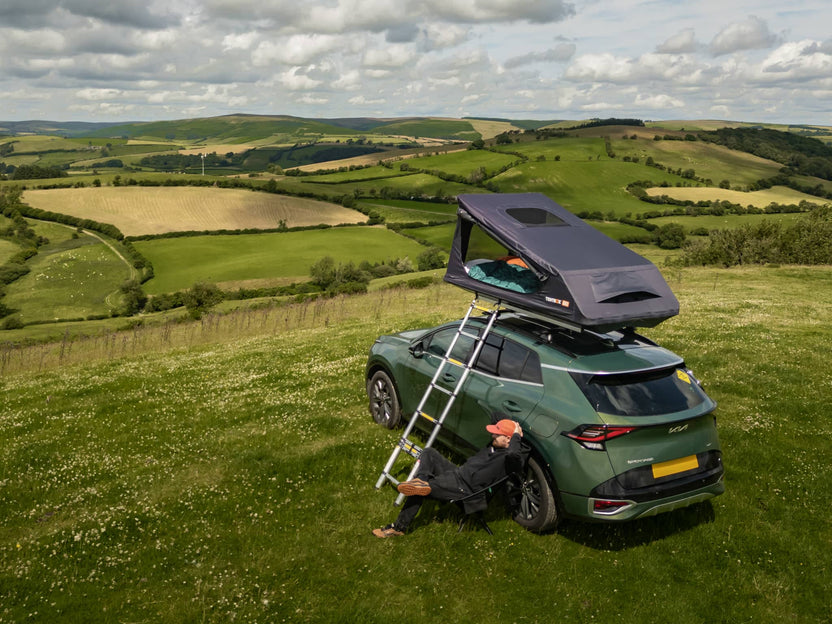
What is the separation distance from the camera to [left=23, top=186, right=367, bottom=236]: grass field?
106 meters

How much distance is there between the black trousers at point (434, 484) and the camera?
24.7 feet

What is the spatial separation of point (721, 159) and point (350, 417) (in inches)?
6920

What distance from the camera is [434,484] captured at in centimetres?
754

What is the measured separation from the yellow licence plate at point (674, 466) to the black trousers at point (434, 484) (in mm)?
2521

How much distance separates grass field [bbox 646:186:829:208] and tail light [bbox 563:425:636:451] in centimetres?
12599

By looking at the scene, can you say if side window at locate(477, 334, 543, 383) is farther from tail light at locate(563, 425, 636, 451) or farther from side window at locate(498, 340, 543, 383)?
tail light at locate(563, 425, 636, 451)

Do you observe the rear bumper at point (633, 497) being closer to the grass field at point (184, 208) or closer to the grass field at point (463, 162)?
the grass field at point (184, 208)

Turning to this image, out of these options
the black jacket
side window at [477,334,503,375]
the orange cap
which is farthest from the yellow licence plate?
side window at [477,334,503,375]

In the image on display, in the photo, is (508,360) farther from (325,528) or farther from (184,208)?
(184,208)

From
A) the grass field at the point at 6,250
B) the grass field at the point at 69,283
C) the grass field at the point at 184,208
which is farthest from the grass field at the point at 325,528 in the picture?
the grass field at the point at 184,208

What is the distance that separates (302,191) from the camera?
12975cm

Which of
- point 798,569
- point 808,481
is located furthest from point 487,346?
point 808,481

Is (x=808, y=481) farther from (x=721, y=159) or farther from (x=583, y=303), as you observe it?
(x=721, y=159)

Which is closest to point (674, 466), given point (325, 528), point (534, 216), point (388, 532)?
point (388, 532)
